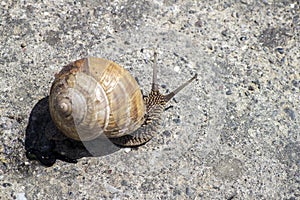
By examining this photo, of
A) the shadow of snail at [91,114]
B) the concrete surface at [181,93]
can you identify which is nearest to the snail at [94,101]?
the shadow of snail at [91,114]

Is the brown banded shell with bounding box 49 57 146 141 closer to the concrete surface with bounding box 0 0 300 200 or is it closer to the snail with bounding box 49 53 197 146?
the snail with bounding box 49 53 197 146

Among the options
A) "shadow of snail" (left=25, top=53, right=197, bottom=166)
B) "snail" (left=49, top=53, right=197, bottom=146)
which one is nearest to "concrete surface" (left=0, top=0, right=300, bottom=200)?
"shadow of snail" (left=25, top=53, right=197, bottom=166)

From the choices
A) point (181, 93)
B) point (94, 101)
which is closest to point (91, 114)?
point (94, 101)

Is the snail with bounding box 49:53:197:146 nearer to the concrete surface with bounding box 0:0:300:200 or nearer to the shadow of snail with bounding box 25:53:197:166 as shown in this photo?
the shadow of snail with bounding box 25:53:197:166

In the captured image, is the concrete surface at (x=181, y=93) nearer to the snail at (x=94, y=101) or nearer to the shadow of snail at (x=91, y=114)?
the shadow of snail at (x=91, y=114)

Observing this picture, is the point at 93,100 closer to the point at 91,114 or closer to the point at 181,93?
the point at 91,114

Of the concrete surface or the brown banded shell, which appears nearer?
the brown banded shell
